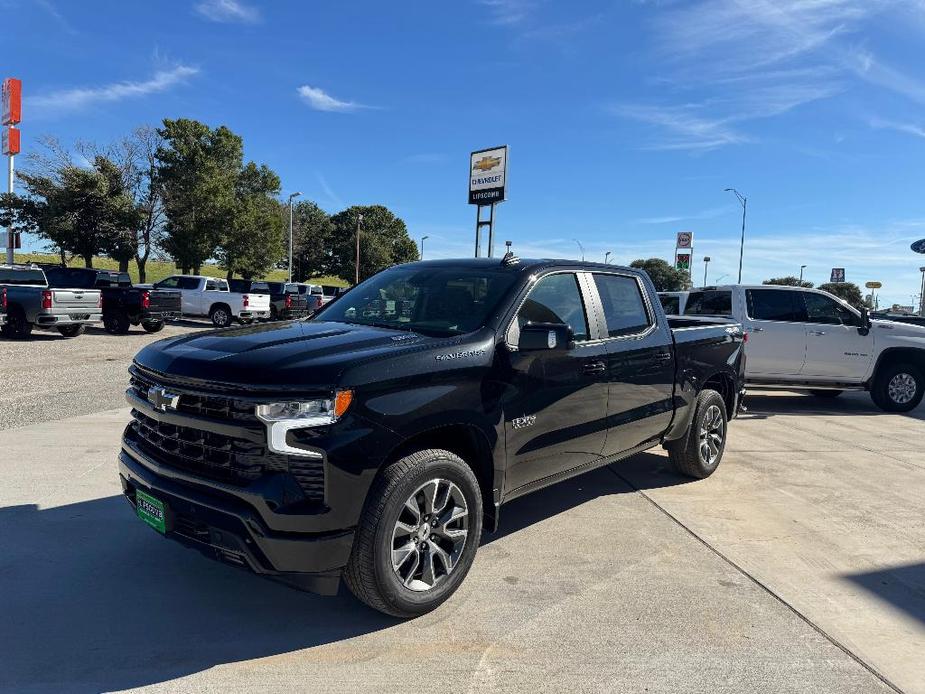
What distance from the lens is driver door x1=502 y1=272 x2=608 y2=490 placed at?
3.72 metres

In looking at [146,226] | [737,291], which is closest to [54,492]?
[737,291]

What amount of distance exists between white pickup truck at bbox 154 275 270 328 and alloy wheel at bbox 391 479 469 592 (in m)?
21.0

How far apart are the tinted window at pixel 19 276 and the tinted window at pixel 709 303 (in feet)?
51.5

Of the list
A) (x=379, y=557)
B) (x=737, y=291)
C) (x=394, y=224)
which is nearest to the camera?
(x=379, y=557)

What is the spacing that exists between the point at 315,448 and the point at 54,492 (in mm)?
3352

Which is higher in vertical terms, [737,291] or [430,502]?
[737,291]

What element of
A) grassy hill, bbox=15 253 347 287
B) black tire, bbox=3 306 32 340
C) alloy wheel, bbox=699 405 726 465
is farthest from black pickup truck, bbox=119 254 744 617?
grassy hill, bbox=15 253 347 287

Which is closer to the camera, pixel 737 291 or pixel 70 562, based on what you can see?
pixel 70 562

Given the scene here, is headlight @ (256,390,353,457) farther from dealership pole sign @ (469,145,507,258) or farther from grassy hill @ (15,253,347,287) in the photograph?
Answer: grassy hill @ (15,253,347,287)

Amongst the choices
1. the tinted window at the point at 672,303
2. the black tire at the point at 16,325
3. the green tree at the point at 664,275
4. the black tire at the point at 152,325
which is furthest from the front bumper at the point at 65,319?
the green tree at the point at 664,275

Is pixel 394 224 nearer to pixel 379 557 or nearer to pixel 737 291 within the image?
pixel 737 291

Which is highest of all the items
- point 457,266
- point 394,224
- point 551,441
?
point 394,224

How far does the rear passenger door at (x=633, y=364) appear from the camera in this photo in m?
4.58

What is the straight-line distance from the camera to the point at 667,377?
519 cm
